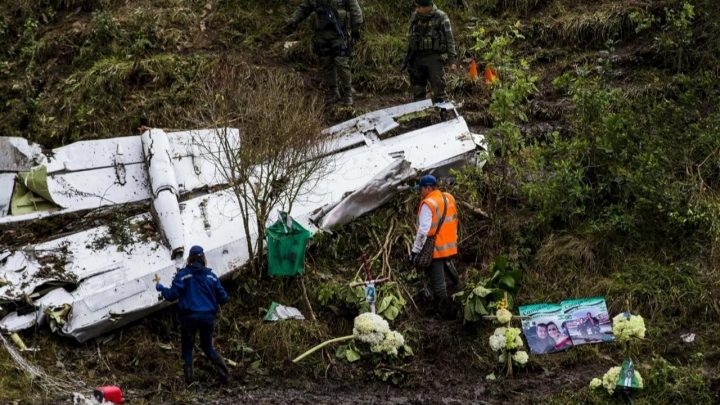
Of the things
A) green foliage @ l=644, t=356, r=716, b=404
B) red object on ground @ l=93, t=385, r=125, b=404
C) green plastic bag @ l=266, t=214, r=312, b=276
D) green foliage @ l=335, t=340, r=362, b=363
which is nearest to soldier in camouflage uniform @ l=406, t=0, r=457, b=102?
green plastic bag @ l=266, t=214, r=312, b=276

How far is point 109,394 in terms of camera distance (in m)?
6.82

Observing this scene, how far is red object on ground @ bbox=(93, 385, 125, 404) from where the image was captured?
682cm

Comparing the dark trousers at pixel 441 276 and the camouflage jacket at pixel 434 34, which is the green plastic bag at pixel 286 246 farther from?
the camouflage jacket at pixel 434 34

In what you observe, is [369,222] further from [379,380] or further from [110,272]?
[110,272]

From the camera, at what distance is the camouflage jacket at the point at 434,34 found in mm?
10516

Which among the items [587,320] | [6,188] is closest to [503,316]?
[587,320]

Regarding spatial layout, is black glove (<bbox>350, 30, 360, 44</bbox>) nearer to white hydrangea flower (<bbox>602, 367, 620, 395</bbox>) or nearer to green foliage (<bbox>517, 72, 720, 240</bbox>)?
green foliage (<bbox>517, 72, 720, 240</bbox>)

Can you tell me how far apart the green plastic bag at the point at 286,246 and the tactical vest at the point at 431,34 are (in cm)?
310

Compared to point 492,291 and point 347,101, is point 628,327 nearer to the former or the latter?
point 492,291

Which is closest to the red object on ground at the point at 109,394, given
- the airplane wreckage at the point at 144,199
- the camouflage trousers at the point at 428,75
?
the airplane wreckage at the point at 144,199

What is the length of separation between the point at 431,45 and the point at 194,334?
15.2 feet

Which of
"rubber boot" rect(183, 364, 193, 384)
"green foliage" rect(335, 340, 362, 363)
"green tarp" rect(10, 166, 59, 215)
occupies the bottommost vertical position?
"green foliage" rect(335, 340, 362, 363)

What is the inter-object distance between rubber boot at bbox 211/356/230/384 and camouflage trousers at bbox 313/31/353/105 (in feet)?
15.6

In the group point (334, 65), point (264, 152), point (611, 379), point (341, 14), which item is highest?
point (341, 14)
